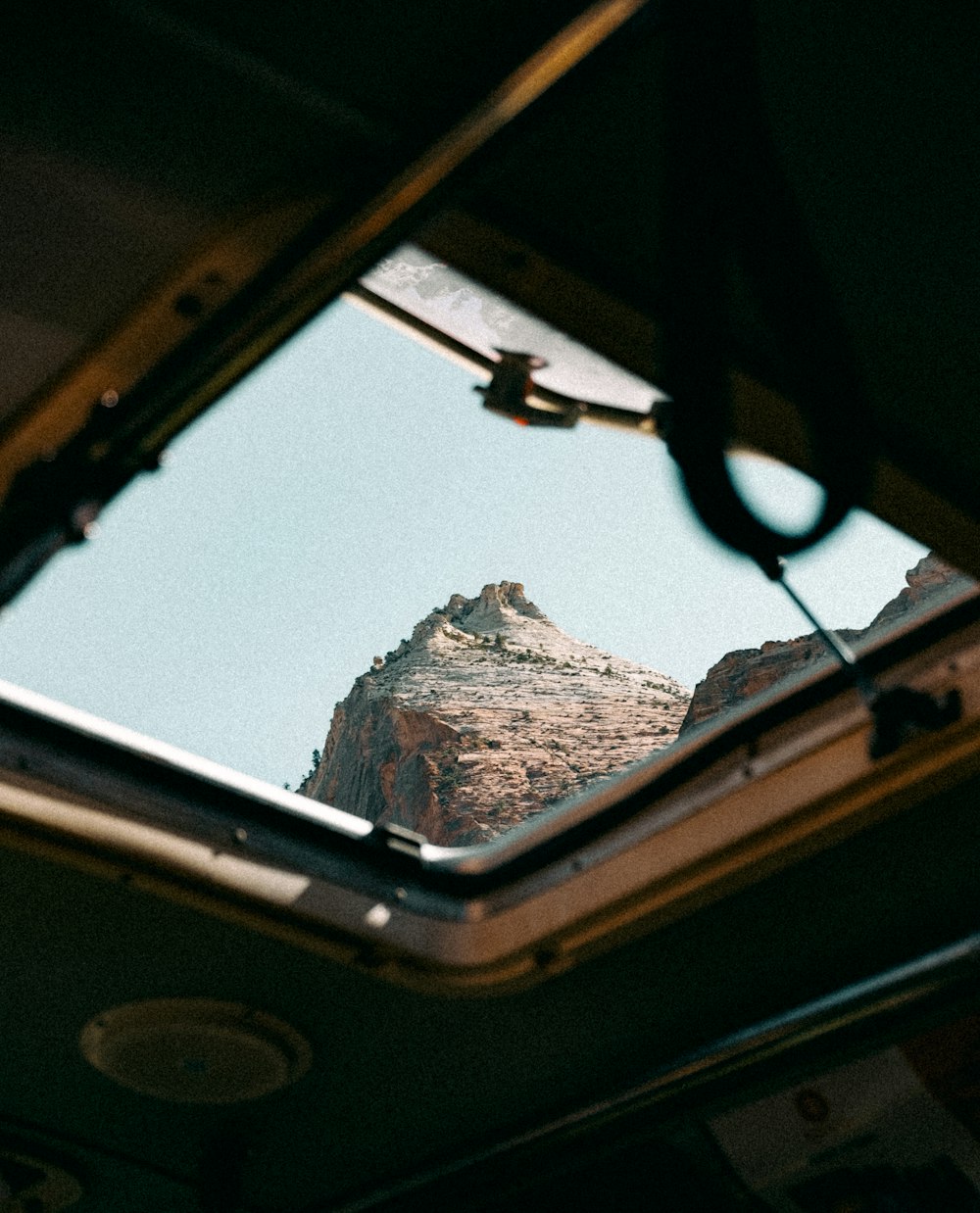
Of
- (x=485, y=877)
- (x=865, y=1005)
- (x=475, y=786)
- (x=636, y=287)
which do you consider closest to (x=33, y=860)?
(x=485, y=877)

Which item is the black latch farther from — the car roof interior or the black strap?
the black strap

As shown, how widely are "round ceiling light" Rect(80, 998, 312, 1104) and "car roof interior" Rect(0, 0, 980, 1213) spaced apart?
0.08 feet

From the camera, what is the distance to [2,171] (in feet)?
4.09

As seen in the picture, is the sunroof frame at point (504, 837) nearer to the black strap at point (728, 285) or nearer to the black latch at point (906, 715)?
the black latch at point (906, 715)

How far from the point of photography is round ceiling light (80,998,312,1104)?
207cm

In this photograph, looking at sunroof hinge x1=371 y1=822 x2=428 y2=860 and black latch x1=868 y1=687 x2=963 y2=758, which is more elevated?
sunroof hinge x1=371 y1=822 x2=428 y2=860

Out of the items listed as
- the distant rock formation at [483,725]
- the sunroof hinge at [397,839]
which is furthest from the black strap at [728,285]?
the distant rock formation at [483,725]

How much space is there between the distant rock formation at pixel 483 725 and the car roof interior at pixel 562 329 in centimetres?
3125

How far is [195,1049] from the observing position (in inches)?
83.2

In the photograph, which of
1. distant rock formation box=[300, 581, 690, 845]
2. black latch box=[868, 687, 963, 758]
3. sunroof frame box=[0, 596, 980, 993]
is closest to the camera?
black latch box=[868, 687, 963, 758]

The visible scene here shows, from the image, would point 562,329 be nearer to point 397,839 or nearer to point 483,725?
point 397,839

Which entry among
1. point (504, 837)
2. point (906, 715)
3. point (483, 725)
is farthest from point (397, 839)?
point (483, 725)

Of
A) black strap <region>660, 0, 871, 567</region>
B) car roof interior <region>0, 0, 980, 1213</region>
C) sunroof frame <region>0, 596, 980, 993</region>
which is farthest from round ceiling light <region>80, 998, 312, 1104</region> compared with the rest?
black strap <region>660, 0, 871, 567</region>

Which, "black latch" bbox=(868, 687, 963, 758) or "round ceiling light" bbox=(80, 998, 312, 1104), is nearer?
"black latch" bbox=(868, 687, 963, 758)
